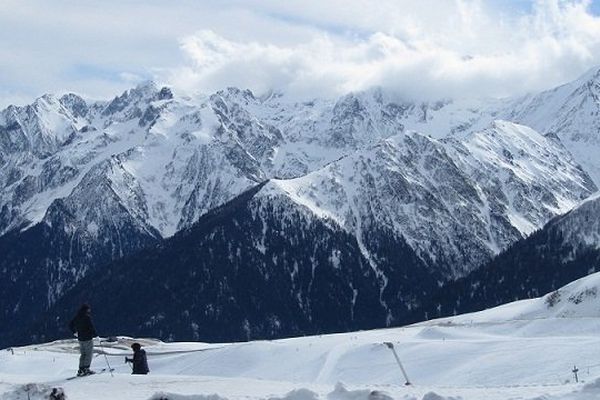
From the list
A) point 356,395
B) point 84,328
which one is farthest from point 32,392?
point 356,395

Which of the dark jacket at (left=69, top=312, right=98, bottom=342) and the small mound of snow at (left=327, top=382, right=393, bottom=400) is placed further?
the dark jacket at (left=69, top=312, right=98, bottom=342)

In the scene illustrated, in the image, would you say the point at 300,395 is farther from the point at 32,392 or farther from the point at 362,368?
the point at 362,368

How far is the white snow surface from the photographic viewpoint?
35000mm

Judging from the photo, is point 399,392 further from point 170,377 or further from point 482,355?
point 482,355

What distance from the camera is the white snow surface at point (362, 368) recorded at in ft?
115

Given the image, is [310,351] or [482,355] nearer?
[482,355]

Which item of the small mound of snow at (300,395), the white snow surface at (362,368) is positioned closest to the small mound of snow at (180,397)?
the white snow surface at (362,368)

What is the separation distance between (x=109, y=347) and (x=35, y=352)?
23.9 ft

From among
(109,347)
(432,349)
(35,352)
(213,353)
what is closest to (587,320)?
(432,349)

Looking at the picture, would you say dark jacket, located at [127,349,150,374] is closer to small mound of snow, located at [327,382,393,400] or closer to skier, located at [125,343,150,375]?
skier, located at [125,343,150,375]

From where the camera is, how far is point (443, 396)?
3266 cm

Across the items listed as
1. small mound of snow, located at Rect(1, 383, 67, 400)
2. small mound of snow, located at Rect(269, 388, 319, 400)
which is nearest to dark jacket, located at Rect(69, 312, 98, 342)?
small mound of snow, located at Rect(1, 383, 67, 400)

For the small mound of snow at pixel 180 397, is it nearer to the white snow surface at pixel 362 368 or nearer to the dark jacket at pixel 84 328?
the white snow surface at pixel 362 368

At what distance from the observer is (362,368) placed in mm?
73562
